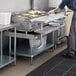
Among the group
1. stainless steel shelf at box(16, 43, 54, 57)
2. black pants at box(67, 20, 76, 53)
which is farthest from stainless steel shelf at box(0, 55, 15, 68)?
black pants at box(67, 20, 76, 53)

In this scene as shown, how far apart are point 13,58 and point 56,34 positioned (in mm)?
1481

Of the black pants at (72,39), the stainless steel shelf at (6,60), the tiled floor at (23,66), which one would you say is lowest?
the tiled floor at (23,66)

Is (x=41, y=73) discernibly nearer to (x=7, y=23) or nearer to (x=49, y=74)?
(x=49, y=74)

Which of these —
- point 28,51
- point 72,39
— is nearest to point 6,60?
point 28,51

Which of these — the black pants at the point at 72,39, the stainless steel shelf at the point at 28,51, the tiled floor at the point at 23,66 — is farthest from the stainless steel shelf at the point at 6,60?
the black pants at the point at 72,39

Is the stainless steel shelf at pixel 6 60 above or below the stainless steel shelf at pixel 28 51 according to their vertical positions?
below

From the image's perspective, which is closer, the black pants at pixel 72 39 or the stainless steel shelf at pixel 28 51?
the stainless steel shelf at pixel 28 51

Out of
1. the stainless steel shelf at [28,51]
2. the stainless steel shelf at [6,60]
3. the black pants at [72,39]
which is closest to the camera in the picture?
the stainless steel shelf at [6,60]

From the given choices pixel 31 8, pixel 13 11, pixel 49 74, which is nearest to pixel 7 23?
pixel 13 11

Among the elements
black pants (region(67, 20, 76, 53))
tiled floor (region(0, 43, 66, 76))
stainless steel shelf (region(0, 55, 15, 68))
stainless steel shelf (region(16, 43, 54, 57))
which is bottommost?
tiled floor (region(0, 43, 66, 76))

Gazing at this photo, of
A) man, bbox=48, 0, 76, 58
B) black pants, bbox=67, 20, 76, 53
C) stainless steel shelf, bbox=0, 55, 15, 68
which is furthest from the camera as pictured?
black pants, bbox=67, 20, 76, 53

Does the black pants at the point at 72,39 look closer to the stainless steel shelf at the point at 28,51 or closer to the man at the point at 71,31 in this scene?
the man at the point at 71,31

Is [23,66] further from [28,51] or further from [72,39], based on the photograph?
[72,39]

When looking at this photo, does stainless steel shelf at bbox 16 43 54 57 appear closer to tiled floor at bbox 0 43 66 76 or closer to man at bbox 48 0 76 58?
tiled floor at bbox 0 43 66 76
